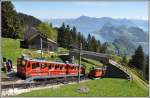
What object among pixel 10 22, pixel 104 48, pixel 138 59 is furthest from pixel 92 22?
pixel 10 22

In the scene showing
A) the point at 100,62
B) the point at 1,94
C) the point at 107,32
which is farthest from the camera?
the point at 100,62

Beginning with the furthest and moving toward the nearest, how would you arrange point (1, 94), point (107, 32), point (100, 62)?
point (100, 62) < point (107, 32) < point (1, 94)

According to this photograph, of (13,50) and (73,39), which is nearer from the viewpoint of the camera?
(13,50)

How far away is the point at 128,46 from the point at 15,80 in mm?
2897

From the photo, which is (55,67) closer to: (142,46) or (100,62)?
(100,62)

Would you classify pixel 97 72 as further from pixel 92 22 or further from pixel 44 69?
pixel 44 69

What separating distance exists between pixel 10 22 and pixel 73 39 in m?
1.62

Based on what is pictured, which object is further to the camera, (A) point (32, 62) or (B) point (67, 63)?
(B) point (67, 63)

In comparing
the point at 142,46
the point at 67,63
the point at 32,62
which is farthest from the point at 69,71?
the point at 142,46

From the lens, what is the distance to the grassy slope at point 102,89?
36.1 ft

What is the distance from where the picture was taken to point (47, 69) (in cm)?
1208

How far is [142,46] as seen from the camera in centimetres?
1110

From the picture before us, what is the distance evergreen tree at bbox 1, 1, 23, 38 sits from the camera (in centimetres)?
1078

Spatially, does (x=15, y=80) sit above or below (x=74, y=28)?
below
